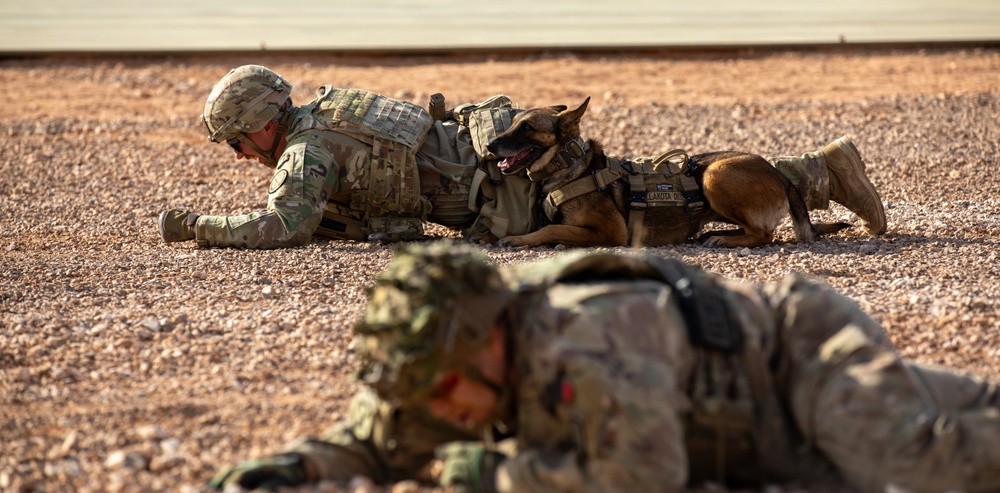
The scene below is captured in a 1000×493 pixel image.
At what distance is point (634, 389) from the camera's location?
311 centimetres

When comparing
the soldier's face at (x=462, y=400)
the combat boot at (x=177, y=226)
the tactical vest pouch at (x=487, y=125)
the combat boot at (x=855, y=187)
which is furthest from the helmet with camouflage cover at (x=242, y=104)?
the soldier's face at (x=462, y=400)

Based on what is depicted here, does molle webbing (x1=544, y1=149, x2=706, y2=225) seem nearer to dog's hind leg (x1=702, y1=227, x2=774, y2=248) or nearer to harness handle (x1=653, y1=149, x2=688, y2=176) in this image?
harness handle (x1=653, y1=149, x2=688, y2=176)

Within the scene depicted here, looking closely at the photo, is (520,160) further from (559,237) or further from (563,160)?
(559,237)

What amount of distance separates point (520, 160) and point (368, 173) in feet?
3.35

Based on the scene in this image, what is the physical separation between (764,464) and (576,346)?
816 mm

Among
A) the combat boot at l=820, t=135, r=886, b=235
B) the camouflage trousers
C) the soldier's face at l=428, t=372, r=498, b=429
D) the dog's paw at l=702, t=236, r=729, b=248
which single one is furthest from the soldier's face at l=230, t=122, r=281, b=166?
the camouflage trousers

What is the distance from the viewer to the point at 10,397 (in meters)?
4.91

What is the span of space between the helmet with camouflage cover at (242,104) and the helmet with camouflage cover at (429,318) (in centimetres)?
474

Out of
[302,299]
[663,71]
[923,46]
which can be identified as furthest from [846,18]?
[302,299]

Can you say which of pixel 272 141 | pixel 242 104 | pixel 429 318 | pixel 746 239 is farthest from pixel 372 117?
pixel 429 318

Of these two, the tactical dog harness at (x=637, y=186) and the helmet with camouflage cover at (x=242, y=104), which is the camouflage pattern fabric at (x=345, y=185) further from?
the tactical dog harness at (x=637, y=186)

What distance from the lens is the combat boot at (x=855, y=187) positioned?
26.5 feet

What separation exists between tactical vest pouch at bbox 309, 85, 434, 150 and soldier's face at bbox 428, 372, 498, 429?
470 cm

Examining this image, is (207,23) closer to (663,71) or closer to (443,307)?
Result: (663,71)
